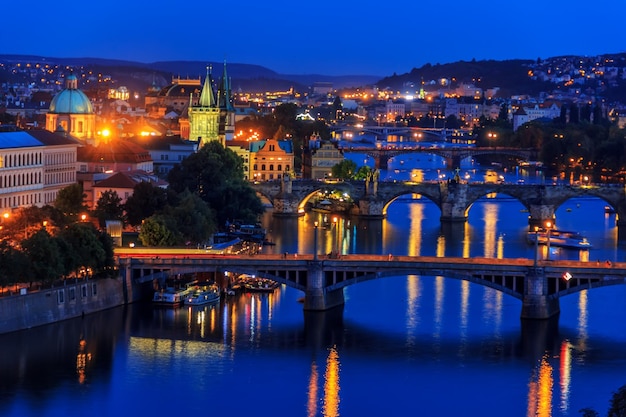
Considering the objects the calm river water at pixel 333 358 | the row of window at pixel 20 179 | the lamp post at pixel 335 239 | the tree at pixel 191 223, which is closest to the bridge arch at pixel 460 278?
the calm river water at pixel 333 358

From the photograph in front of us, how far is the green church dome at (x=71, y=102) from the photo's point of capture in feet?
201

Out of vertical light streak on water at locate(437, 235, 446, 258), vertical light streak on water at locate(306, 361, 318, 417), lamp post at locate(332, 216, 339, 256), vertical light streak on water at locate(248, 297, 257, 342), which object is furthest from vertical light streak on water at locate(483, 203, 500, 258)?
vertical light streak on water at locate(306, 361, 318, 417)

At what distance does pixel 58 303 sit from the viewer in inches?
1384

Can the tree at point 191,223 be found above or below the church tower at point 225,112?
below

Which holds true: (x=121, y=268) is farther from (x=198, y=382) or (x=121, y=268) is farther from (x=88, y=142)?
(x=88, y=142)

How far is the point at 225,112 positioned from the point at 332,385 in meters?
43.8

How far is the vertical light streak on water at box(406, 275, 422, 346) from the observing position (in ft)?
117

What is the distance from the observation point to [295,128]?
289ft

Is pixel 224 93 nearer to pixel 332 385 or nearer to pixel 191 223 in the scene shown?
pixel 191 223

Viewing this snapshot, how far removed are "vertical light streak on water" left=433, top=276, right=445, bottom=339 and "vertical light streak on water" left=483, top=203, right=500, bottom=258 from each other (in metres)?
5.13

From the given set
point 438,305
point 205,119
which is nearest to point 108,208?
point 438,305

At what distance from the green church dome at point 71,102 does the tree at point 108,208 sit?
48.7ft

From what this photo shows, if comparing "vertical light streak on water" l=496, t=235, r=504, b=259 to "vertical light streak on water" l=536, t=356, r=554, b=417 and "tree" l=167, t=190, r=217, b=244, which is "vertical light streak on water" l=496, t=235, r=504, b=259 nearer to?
"tree" l=167, t=190, r=217, b=244

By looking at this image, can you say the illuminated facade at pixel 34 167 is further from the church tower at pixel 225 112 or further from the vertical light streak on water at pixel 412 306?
the church tower at pixel 225 112
